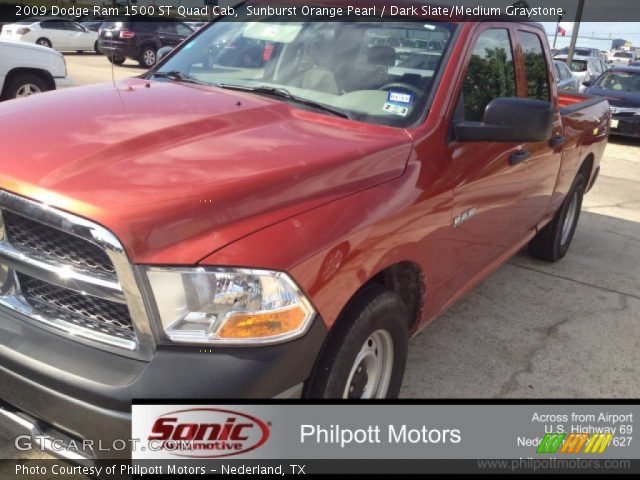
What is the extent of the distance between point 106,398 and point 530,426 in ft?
5.94

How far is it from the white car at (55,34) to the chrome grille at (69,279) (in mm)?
22233

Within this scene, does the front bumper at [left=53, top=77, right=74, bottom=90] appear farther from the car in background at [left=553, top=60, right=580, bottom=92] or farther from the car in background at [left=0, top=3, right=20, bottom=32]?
the car in background at [left=0, top=3, right=20, bottom=32]

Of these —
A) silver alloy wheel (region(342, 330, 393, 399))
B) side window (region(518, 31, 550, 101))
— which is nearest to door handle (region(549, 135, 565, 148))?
side window (region(518, 31, 550, 101))

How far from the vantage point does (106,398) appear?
68.2 inches

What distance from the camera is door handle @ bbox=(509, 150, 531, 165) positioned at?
337 cm

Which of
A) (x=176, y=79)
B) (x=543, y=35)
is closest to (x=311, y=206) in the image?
(x=176, y=79)

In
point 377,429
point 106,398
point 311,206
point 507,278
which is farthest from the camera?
point 507,278

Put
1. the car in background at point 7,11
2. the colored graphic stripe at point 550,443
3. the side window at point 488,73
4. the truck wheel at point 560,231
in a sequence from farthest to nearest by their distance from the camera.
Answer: the car in background at point 7,11
the truck wheel at point 560,231
the side window at point 488,73
the colored graphic stripe at point 550,443

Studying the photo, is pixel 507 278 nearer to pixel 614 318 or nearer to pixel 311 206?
pixel 614 318

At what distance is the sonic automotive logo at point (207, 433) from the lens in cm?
178

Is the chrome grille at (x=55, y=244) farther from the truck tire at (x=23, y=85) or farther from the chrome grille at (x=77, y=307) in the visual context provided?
the truck tire at (x=23, y=85)

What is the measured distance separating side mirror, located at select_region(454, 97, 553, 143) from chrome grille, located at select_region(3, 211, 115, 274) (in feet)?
5.71

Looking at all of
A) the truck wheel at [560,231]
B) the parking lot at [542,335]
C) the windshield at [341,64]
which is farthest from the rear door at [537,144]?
the windshield at [341,64]

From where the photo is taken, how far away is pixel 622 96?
12.4 meters
